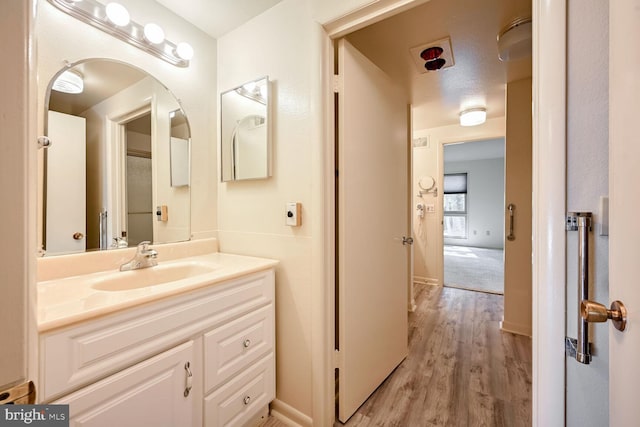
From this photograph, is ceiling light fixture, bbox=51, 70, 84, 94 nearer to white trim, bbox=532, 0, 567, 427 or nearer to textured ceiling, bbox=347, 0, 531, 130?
textured ceiling, bbox=347, 0, 531, 130

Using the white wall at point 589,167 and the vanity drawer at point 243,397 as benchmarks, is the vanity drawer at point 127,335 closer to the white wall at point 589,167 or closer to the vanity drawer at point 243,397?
the vanity drawer at point 243,397

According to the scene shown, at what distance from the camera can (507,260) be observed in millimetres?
2441

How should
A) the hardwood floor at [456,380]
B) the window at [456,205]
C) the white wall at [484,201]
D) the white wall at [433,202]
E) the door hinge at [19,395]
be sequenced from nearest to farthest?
1. the door hinge at [19,395]
2. the hardwood floor at [456,380]
3. the white wall at [433,202]
4. the white wall at [484,201]
5. the window at [456,205]

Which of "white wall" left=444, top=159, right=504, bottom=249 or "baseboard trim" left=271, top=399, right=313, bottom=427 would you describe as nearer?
"baseboard trim" left=271, top=399, right=313, bottom=427

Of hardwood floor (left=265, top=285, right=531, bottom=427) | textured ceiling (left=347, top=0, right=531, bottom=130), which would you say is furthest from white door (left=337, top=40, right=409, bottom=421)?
textured ceiling (left=347, top=0, right=531, bottom=130)

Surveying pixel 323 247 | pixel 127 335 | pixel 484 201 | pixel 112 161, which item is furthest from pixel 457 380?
pixel 484 201

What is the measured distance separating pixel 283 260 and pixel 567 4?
1.44 meters

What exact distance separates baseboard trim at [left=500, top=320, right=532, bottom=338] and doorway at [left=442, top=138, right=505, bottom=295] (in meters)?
2.84

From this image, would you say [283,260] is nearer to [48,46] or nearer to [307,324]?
[307,324]

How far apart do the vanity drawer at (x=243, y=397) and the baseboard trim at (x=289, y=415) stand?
10cm

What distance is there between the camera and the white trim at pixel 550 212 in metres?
0.74

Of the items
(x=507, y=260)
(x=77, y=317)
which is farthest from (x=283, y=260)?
(x=507, y=260)

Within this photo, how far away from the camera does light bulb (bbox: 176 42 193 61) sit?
1.50m

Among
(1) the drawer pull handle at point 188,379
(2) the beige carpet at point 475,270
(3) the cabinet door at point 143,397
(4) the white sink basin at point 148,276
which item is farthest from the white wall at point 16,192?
(2) the beige carpet at point 475,270
